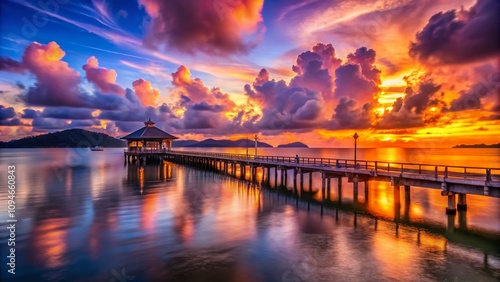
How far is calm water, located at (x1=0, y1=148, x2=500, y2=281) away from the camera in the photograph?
41.0 feet

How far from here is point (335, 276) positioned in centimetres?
1220

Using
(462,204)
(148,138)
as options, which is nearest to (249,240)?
(462,204)

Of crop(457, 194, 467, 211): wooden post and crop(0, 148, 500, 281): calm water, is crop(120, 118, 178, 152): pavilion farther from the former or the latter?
crop(457, 194, 467, 211): wooden post

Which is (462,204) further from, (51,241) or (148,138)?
(148,138)

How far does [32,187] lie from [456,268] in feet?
139

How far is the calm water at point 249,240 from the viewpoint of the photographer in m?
12.5

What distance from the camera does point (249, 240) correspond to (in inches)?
649

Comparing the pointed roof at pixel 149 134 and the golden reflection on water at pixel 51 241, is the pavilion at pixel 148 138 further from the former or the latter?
the golden reflection on water at pixel 51 241

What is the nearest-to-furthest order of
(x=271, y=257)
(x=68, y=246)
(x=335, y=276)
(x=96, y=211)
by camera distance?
(x=335, y=276), (x=271, y=257), (x=68, y=246), (x=96, y=211)

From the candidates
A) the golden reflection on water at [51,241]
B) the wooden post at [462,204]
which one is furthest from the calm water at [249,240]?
the wooden post at [462,204]

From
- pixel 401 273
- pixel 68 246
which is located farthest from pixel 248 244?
pixel 68 246

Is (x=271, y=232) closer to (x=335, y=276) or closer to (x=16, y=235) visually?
(x=335, y=276)

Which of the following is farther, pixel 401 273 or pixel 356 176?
pixel 356 176

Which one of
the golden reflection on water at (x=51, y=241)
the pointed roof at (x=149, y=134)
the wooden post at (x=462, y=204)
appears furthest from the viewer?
the pointed roof at (x=149, y=134)
